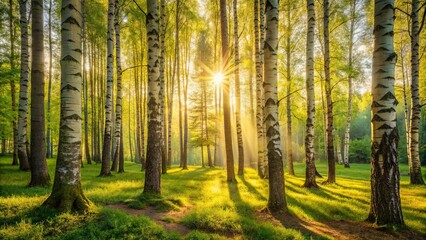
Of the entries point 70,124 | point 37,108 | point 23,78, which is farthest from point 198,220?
point 23,78

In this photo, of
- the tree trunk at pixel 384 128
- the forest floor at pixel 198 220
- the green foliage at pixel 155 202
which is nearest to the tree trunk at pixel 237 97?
the forest floor at pixel 198 220

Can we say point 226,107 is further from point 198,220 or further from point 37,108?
point 37,108

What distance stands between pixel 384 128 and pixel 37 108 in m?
10.2

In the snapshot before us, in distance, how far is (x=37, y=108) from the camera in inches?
312

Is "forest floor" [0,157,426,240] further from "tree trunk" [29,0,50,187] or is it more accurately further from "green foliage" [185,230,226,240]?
"tree trunk" [29,0,50,187]

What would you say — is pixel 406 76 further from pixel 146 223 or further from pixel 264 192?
pixel 146 223

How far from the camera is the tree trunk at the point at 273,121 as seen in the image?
5.86m

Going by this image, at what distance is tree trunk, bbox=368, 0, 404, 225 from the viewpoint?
196 inches

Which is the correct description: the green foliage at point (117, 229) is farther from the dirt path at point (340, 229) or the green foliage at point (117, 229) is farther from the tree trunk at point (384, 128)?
the tree trunk at point (384, 128)

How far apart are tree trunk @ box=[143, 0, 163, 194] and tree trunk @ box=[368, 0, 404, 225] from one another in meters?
5.72

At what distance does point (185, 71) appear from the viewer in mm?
22656

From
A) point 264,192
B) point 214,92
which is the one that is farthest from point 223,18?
point 214,92

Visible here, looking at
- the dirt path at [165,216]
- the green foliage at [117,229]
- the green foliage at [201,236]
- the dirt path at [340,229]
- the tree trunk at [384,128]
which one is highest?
the tree trunk at [384,128]

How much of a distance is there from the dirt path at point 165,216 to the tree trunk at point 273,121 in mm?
2357
